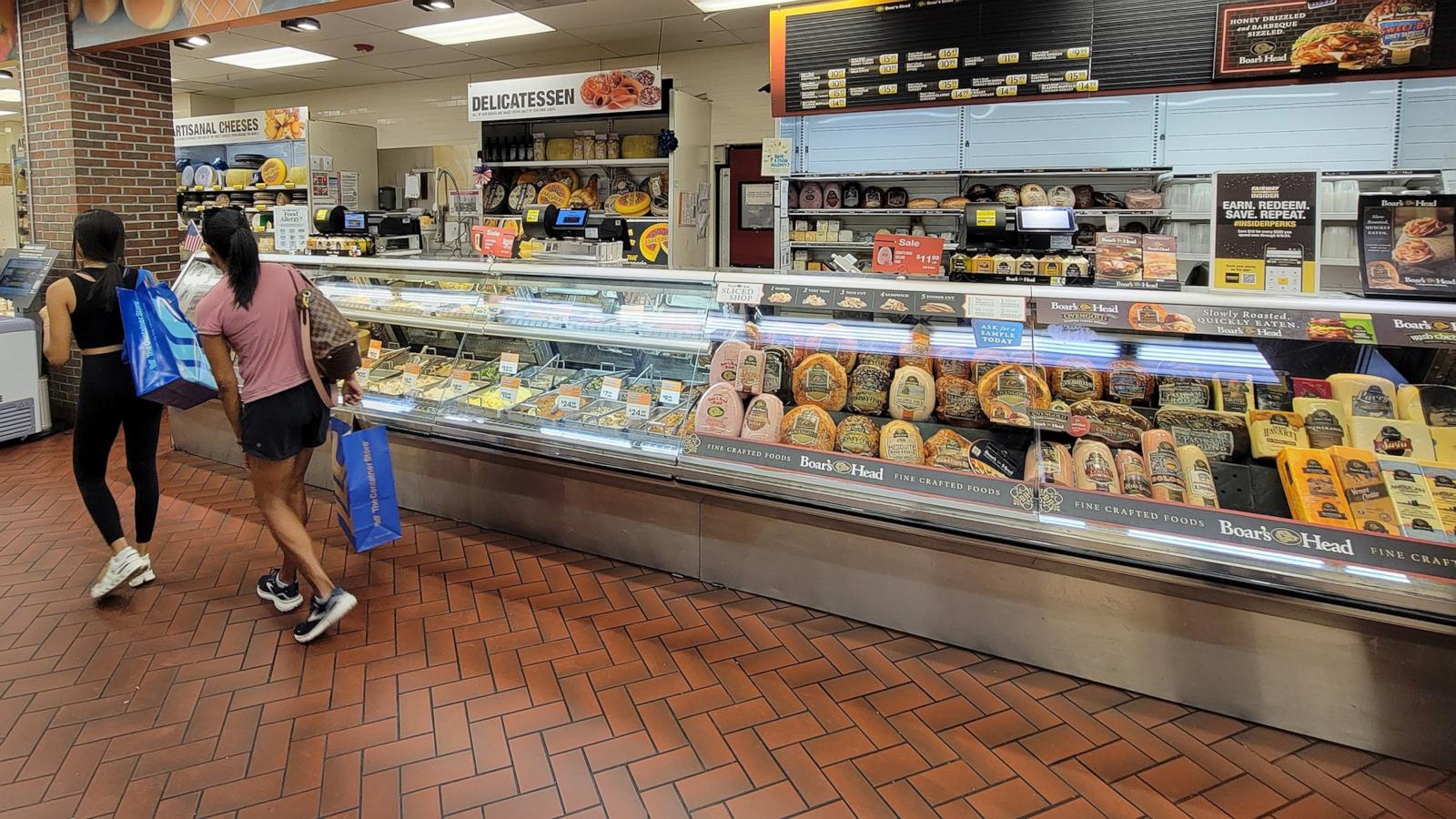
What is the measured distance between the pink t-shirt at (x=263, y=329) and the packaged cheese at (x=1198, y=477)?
3.25 meters

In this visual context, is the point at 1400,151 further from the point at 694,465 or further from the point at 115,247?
the point at 115,247

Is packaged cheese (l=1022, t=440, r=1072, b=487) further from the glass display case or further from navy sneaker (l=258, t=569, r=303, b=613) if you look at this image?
navy sneaker (l=258, t=569, r=303, b=613)

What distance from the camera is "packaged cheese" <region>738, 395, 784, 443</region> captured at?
11.2ft

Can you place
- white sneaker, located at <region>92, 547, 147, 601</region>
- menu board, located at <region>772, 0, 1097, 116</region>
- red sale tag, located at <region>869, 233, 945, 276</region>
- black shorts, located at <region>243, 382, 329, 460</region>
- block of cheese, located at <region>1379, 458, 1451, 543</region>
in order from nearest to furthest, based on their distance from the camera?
1. block of cheese, located at <region>1379, 458, 1451, 543</region>
2. black shorts, located at <region>243, 382, 329, 460</region>
3. red sale tag, located at <region>869, 233, 945, 276</region>
4. white sneaker, located at <region>92, 547, 147, 601</region>
5. menu board, located at <region>772, 0, 1097, 116</region>

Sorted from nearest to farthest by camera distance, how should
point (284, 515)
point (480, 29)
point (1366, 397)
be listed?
point (1366, 397), point (284, 515), point (480, 29)

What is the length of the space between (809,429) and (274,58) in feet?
31.7

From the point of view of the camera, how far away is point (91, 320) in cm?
335

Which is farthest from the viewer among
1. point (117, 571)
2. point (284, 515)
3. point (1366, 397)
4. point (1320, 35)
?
point (1320, 35)

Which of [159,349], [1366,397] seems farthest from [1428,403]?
[159,349]

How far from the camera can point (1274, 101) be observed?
5.56 m

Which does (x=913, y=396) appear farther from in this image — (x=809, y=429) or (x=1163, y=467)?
(x=1163, y=467)

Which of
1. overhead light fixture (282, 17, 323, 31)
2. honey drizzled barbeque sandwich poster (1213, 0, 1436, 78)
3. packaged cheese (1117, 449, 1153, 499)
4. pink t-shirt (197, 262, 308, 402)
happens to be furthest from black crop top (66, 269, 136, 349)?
honey drizzled barbeque sandwich poster (1213, 0, 1436, 78)

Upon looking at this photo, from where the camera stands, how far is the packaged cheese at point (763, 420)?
11.2 feet

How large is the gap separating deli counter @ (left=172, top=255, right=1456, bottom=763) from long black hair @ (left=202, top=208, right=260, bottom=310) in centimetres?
133
